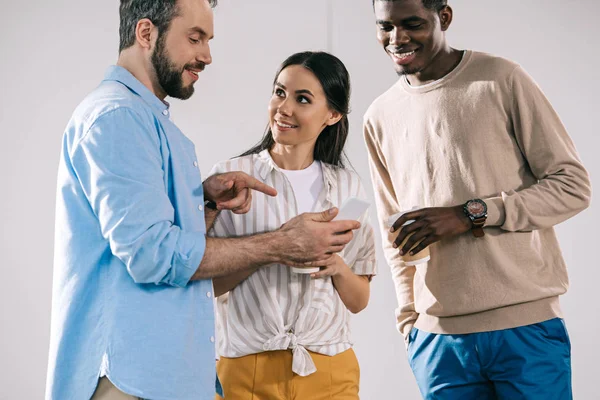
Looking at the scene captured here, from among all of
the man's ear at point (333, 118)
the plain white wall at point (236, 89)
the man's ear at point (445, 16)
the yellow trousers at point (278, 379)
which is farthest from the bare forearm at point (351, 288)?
the plain white wall at point (236, 89)

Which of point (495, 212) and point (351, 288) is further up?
point (495, 212)

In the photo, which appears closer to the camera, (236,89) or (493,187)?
(493,187)

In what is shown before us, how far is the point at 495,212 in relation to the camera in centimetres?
171

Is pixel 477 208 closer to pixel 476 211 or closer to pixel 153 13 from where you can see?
pixel 476 211

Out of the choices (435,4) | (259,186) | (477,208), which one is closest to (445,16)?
(435,4)

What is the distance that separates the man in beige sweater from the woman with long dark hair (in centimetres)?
19

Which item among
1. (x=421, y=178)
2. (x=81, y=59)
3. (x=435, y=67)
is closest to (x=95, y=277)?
(x=421, y=178)

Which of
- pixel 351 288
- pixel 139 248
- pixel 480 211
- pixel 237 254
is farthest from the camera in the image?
pixel 351 288

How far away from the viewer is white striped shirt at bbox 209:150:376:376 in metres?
1.76

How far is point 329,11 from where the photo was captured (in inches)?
142

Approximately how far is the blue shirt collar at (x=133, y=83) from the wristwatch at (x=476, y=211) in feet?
2.57

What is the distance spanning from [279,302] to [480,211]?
1.83 feet

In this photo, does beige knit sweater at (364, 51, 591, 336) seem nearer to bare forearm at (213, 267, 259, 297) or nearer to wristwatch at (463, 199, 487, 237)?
wristwatch at (463, 199, 487, 237)

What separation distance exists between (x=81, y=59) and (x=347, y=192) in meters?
2.27
